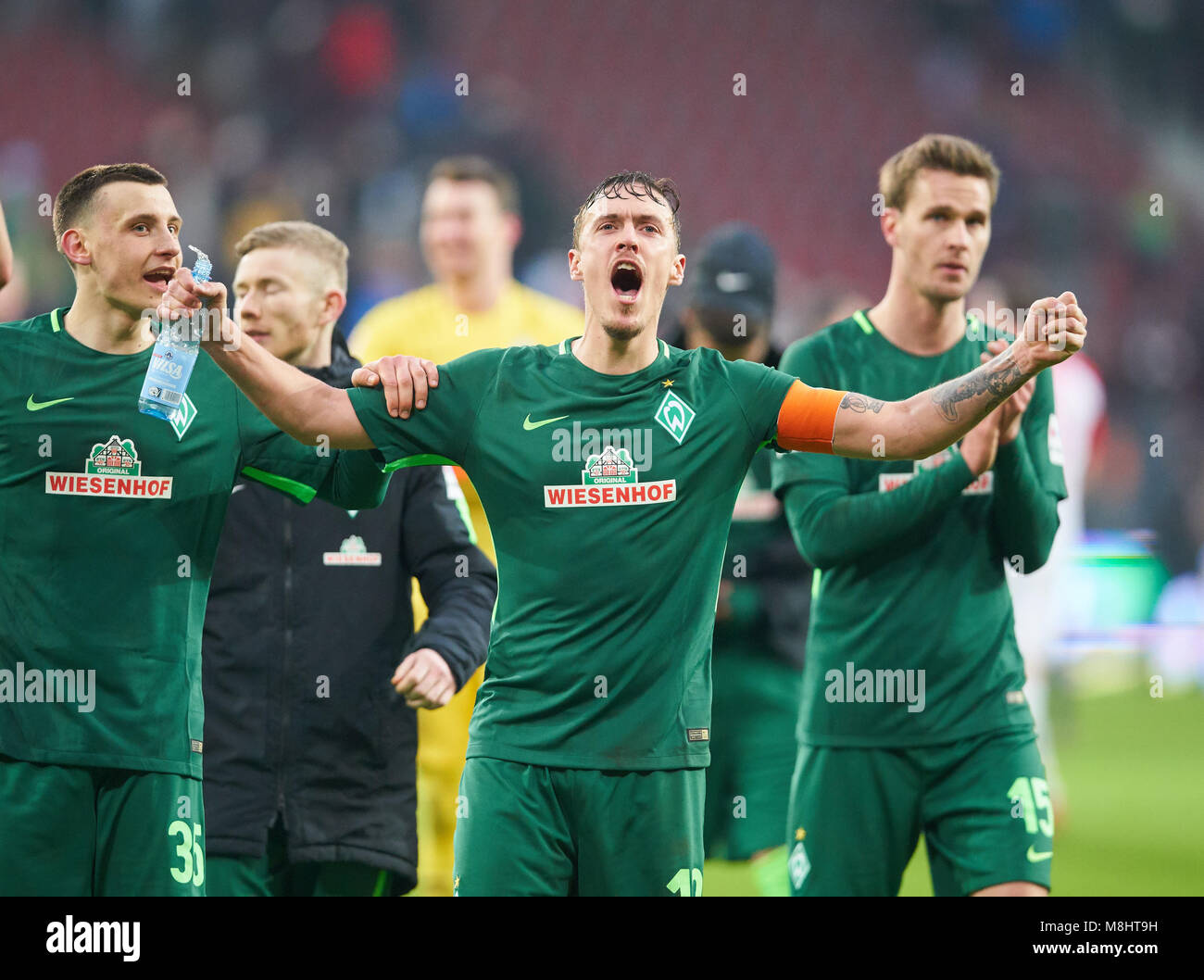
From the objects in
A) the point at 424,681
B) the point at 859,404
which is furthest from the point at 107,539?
the point at 859,404

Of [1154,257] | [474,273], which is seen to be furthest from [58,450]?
[1154,257]

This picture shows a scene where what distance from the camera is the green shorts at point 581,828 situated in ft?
12.0

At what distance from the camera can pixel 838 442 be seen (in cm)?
385

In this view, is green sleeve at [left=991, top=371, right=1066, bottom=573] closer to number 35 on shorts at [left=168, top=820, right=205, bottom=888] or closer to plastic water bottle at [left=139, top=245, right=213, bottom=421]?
plastic water bottle at [left=139, top=245, right=213, bottom=421]

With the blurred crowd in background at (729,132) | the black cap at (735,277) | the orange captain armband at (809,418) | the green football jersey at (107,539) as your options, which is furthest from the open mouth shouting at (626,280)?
the blurred crowd in background at (729,132)

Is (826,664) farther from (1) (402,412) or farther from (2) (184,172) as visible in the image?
(2) (184,172)

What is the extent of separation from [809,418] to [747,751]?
247 centimetres

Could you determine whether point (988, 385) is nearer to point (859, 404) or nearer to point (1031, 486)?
point (859, 404)

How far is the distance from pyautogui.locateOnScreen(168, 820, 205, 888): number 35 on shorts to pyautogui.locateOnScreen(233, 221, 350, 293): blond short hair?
82.4 inches

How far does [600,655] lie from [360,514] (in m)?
1.60

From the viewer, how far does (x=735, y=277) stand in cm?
609

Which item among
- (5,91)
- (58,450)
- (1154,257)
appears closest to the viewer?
(58,450)

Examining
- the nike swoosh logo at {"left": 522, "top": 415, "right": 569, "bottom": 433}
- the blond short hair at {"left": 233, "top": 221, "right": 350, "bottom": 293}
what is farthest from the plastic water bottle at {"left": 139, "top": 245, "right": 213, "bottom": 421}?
the blond short hair at {"left": 233, "top": 221, "right": 350, "bottom": 293}

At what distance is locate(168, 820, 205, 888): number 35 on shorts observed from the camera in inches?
154
